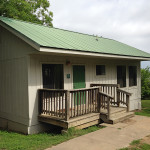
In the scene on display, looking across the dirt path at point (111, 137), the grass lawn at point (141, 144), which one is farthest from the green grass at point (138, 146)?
the dirt path at point (111, 137)

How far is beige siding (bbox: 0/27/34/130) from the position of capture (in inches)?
250

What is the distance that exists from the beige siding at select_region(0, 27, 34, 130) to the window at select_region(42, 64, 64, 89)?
2.61ft

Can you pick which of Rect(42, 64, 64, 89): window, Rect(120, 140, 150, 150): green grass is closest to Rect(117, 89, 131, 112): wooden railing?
Rect(42, 64, 64, 89): window

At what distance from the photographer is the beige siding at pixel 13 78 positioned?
250 inches

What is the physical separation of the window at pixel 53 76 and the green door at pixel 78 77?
0.77 m

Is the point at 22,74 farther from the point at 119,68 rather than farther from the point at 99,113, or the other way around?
the point at 119,68

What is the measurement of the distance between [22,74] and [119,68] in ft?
20.9

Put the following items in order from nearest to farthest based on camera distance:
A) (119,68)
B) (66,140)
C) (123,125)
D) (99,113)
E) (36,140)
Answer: (66,140)
(36,140)
(123,125)
(99,113)
(119,68)

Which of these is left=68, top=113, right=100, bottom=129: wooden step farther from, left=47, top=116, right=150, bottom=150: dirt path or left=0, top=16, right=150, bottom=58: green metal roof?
left=0, top=16, right=150, bottom=58: green metal roof

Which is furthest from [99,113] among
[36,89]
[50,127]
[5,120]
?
[5,120]

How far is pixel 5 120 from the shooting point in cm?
745

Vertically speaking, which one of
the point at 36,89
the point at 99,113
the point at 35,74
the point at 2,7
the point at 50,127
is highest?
the point at 2,7

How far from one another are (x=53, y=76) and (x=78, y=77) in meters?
1.39

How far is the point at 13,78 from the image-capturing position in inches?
271
